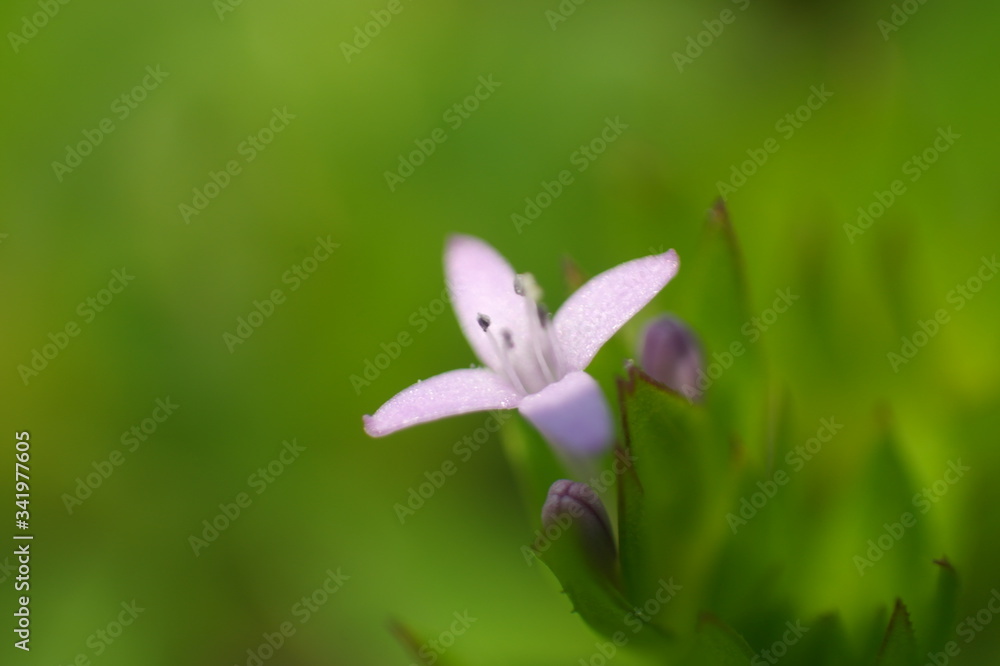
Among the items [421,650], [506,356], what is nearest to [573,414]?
[506,356]

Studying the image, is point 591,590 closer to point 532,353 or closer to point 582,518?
point 582,518

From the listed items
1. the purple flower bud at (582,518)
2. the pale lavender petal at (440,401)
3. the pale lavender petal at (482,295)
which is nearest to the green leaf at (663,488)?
the purple flower bud at (582,518)

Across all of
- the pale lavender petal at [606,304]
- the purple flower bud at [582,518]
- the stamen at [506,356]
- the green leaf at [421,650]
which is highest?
the pale lavender petal at [606,304]

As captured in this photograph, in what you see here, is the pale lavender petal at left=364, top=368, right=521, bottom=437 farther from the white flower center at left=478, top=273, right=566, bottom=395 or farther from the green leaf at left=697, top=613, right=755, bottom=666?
the green leaf at left=697, top=613, right=755, bottom=666

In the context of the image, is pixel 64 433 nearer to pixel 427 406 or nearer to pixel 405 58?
pixel 405 58

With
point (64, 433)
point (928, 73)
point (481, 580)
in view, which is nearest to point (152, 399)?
point (64, 433)

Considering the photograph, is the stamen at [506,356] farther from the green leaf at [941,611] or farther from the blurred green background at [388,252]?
the green leaf at [941,611]
